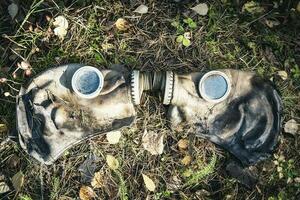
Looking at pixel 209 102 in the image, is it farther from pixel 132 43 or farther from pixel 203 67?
pixel 132 43

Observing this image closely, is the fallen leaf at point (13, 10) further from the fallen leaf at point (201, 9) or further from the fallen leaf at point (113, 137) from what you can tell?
the fallen leaf at point (201, 9)

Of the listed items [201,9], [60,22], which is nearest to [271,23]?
[201,9]

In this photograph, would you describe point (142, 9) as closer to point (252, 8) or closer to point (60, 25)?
point (60, 25)

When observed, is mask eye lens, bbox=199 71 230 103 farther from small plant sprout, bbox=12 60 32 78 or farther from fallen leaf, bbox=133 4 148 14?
small plant sprout, bbox=12 60 32 78

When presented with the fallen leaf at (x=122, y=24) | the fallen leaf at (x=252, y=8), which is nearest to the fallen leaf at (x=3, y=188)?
the fallen leaf at (x=122, y=24)

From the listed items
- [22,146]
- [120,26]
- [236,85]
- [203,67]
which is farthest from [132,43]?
[22,146]

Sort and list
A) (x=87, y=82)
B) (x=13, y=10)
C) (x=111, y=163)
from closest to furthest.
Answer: (x=87, y=82), (x=111, y=163), (x=13, y=10)
